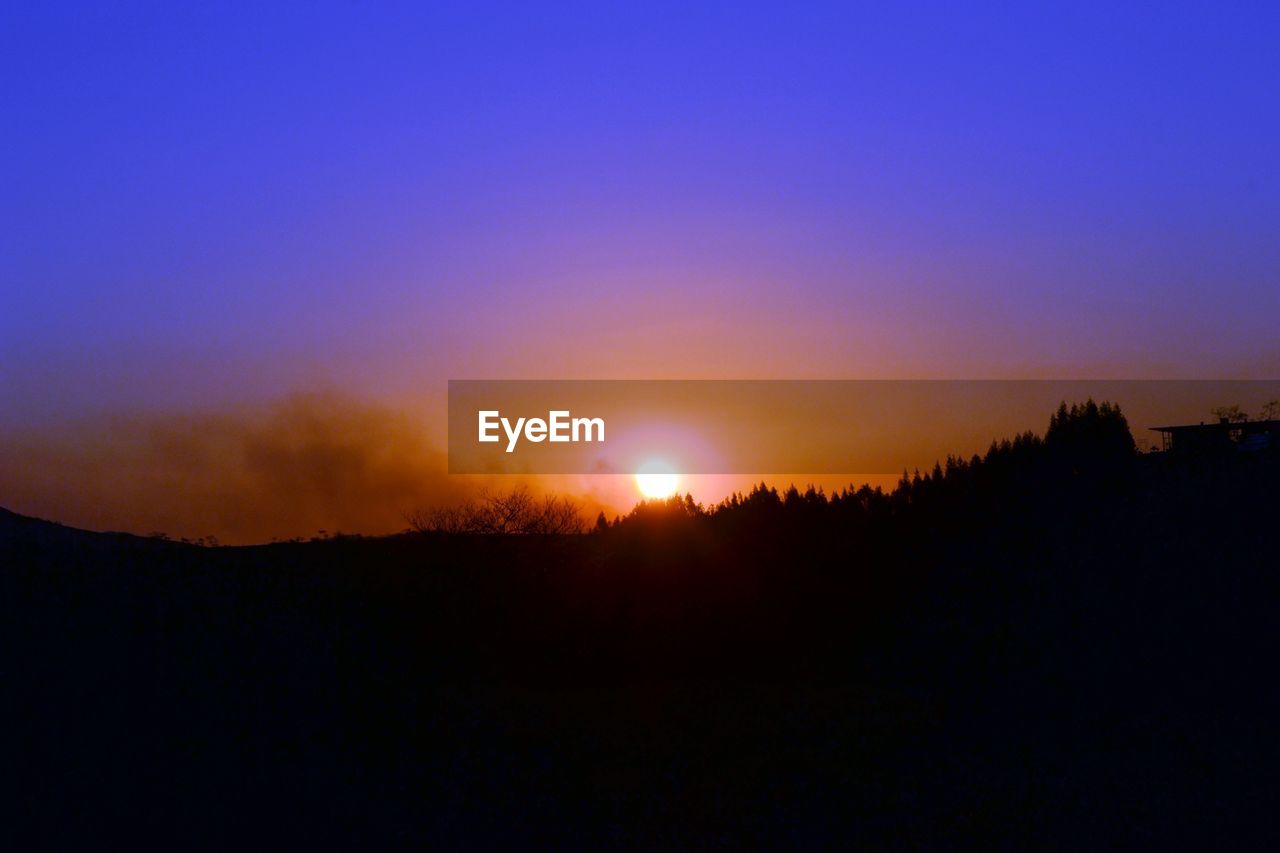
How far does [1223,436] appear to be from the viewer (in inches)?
1769

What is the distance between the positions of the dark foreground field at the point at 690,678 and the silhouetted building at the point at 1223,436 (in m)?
9.03

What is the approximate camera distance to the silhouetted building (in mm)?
38812

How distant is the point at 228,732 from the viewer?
1422 centimetres

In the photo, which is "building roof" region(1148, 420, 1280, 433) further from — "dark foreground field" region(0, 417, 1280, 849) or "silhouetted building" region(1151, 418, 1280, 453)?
"dark foreground field" region(0, 417, 1280, 849)

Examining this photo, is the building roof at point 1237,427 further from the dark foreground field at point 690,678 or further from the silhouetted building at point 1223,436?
the dark foreground field at point 690,678

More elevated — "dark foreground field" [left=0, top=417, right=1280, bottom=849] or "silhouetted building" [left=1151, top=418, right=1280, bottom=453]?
"silhouetted building" [left=1151, top=418, right=1280, bottom=453]

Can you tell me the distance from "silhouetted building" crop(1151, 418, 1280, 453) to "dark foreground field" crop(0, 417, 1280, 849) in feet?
29.6

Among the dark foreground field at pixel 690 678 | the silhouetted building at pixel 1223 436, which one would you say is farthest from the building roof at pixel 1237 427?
the dark foreground field at pixel 690 678

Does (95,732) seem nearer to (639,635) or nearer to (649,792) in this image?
(649,792)

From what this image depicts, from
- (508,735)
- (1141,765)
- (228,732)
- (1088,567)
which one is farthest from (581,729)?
(1088,567)

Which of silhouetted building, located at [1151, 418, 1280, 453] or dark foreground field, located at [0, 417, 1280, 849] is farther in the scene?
silhouetted building, located at [1151, 418, 1280, 453]

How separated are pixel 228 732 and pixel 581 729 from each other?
16.5 ft

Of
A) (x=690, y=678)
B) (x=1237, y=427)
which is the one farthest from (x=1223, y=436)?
(x=690, y=678)

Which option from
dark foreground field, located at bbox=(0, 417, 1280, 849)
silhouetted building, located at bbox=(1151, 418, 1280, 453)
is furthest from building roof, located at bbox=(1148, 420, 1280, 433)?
dark foreground field, located at bbox=(0, 417, 1280, 849)
